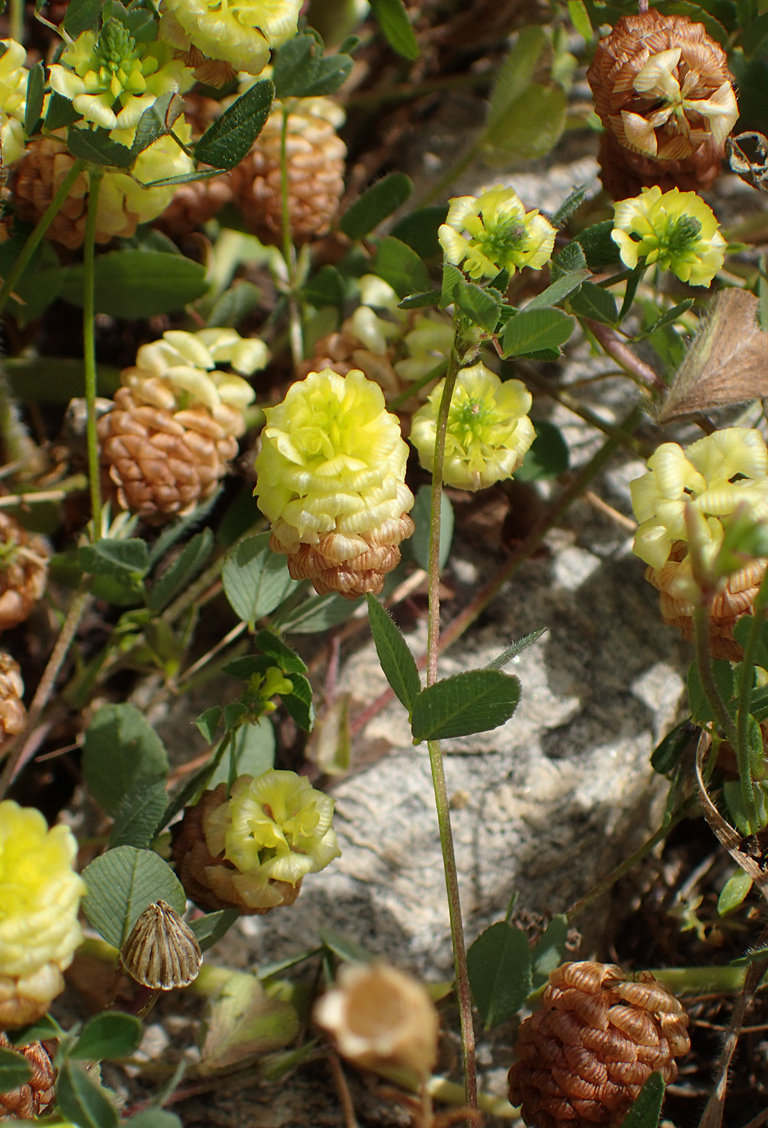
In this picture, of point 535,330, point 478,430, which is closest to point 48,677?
point 478,430

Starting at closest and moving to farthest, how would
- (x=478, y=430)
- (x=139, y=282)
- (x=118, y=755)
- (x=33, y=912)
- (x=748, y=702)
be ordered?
1. (x=33, y=912)
2. (x=748, y=702)
3. (x=478, y=430)
4. (x=118, y=755)
5. (x=139, y=282)

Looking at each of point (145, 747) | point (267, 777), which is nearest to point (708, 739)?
point (267, 777)

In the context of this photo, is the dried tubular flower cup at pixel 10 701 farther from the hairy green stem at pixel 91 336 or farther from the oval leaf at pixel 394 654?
the oval leaf at pixel 394 654

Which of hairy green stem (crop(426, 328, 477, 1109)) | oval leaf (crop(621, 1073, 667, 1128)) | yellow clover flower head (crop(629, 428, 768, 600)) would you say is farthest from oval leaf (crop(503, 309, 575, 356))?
oval leaf (crop(621, 1073, 667, 1128))

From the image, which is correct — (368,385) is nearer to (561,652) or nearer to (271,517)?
(271,517)

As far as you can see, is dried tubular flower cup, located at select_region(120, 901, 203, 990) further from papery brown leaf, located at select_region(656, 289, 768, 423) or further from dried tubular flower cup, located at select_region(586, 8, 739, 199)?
dried tubular flower cup, located at select_region(586, 8, 739, 199)

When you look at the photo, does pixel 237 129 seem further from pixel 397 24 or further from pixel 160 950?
pixel 160 950
